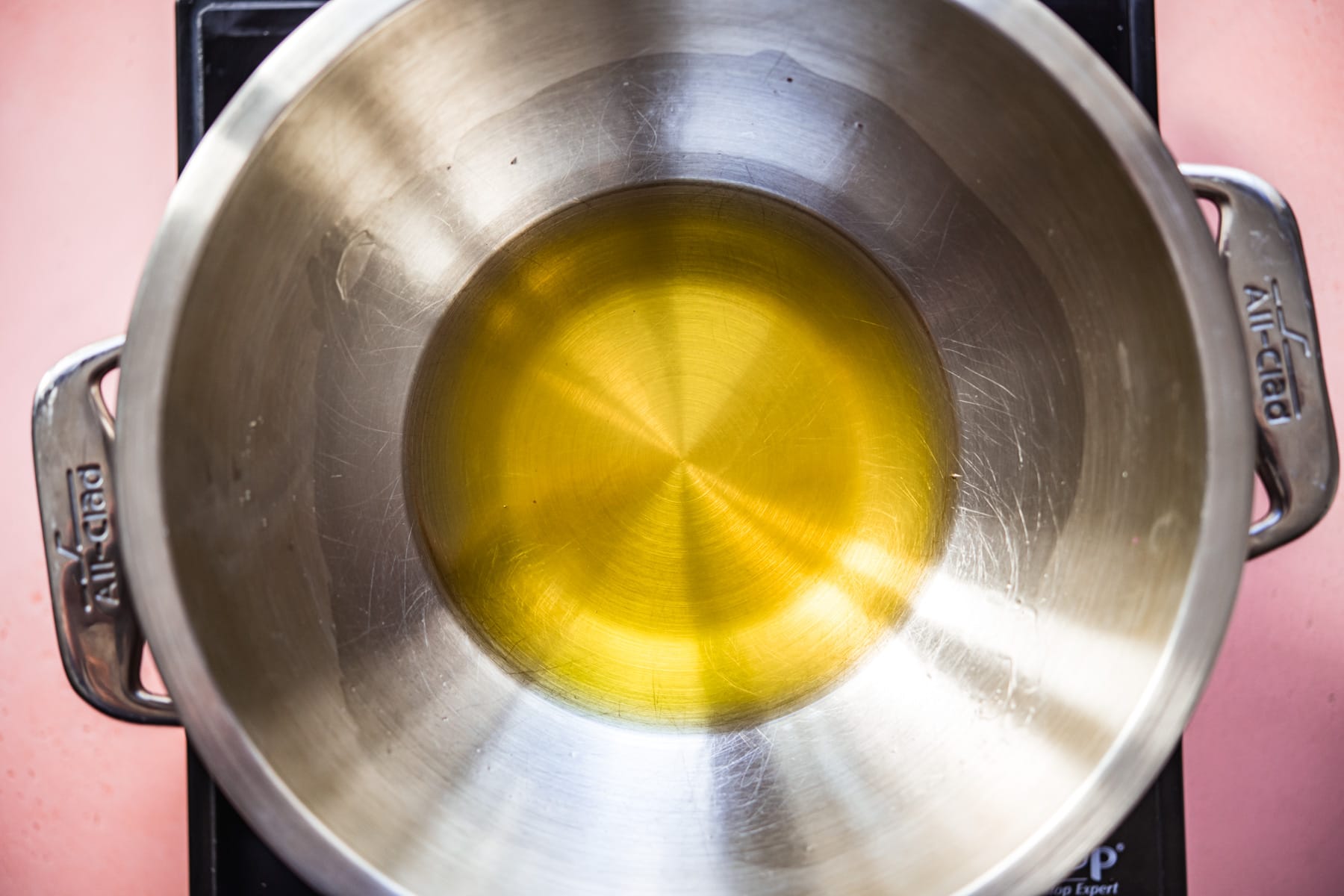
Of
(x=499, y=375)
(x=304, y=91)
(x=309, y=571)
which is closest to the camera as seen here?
(x=304, y=91)

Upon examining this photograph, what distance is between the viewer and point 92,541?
450mm

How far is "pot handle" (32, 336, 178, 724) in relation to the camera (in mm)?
448

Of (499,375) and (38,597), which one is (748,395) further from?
(38,597)

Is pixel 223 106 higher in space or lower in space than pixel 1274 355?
higher

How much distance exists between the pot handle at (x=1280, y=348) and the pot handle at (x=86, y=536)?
58cm

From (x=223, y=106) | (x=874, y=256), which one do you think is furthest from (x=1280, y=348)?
(x=223, y=106)

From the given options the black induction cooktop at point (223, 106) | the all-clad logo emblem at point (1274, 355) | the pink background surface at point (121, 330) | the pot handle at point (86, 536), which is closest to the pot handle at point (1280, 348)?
the all-clad logo emblem at point (1274, 355)

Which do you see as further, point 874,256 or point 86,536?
point 874,256

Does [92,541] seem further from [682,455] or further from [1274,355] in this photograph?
[1274,355]

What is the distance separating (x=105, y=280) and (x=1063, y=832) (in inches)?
29.6

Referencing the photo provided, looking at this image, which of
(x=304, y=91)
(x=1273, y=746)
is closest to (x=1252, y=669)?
(x=1273, y=746)

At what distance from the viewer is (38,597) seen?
0.68 m

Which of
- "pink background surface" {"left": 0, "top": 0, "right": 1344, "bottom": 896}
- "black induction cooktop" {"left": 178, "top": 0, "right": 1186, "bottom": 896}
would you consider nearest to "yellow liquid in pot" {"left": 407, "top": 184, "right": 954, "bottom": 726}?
"black induction cooktop" {"left": 178, "top": 0, "right": 1186, "bottom": 896}

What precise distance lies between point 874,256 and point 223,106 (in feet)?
1.42
